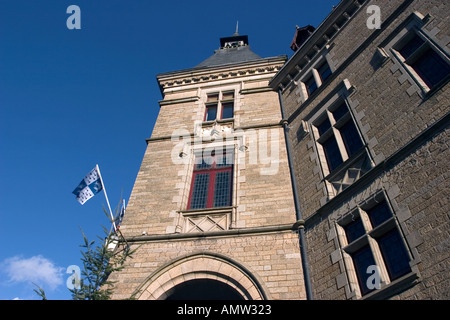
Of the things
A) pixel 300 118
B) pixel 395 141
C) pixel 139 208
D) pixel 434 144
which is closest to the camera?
pixel 434 144

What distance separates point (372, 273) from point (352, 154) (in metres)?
2.72

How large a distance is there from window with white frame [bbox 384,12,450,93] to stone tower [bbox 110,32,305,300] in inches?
152

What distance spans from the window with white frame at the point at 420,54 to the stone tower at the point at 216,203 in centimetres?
386

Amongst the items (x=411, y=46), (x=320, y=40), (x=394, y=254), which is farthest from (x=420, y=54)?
(x=394, y=254)

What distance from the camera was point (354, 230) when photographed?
656 centimetres

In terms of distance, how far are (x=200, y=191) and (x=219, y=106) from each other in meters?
4.24

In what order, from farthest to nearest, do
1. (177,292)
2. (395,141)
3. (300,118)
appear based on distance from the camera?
(300,118) → (177,292) → (395,141)

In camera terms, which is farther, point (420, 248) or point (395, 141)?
point (395, 141)

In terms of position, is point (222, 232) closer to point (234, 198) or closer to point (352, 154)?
point (234, 198)

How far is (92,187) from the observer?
956cm

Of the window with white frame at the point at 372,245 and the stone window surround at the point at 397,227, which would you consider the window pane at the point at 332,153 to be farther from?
the window with white frame at the point at 372,245

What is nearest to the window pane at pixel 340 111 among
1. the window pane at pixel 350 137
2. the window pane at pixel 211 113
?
the window pane at pixel 350 137

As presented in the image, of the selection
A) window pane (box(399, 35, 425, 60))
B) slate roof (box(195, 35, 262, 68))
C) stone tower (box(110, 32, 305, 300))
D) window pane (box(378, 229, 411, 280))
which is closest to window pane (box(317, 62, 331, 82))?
stone tower (box(110, 32, 305, 300))
